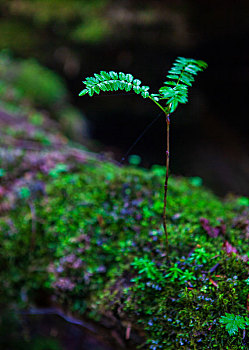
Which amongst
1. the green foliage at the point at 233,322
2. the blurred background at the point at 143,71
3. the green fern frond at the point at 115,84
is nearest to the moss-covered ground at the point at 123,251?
the green foliage at the point at 233,322

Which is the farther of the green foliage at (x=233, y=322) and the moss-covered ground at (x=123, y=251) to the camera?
the moss-covered ground at (x=123, y=251)

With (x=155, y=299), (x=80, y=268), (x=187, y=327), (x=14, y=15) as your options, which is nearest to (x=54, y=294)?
(x=80, y=268)

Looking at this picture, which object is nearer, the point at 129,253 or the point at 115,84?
the point at 115,84

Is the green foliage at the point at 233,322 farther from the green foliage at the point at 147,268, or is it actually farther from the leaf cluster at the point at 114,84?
the leaf cluster at the point at 114,84

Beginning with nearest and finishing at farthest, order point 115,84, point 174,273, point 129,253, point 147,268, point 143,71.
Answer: point 115,84 < point 174,273 < point 147,268 < point 129,253 < point 143,71

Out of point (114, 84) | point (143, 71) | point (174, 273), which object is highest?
point (143, 71)

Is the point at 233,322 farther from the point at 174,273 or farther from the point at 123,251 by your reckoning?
the point at 123,251

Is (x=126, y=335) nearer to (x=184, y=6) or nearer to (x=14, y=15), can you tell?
(x=184, y=6)

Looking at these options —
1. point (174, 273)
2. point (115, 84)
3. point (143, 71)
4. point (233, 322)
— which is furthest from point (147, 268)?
point (143, 71)
